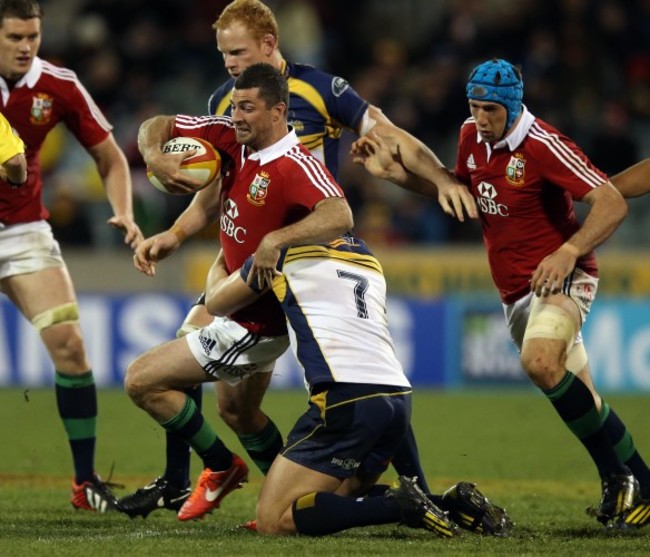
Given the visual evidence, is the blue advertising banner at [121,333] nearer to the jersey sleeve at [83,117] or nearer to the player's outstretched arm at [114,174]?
the player's outstretched arm at [114,174]

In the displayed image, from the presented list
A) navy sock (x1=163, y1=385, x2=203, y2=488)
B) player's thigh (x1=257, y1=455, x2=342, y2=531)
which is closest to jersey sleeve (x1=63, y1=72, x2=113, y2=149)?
navy sock (x1=163, y1=385, x2=203, y2=488)

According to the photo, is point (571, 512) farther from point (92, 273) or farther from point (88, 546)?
point (92, 273)

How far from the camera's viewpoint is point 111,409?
12.0m

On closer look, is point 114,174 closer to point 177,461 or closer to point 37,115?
point 37,115

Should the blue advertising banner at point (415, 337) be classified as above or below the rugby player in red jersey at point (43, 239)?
below

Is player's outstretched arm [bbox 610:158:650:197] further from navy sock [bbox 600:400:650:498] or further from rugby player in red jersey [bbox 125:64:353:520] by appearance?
rugby player in red jersey [bbox 125:64:353:520]

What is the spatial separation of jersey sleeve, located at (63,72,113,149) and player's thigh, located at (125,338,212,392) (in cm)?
170

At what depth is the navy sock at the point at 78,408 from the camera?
7215 millimetres

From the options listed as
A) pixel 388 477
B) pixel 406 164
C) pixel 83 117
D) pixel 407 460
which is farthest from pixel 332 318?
pixel 388 477

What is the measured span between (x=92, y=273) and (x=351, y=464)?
30.1 ft

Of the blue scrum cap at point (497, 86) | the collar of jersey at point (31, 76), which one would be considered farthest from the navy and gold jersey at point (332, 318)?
the collar of jersey at point (31, 76)

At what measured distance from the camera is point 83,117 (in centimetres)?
739

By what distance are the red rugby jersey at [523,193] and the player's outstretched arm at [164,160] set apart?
1496 millimetres

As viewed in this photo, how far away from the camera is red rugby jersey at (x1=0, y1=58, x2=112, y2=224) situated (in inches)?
284
